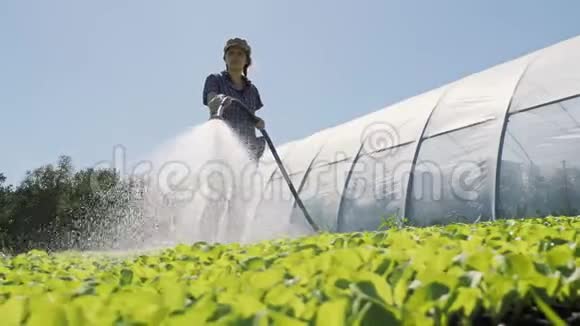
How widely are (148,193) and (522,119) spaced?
5.72 metres

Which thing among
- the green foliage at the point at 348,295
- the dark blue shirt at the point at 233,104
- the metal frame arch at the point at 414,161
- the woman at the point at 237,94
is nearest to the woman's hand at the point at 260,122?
the woman at the point at 237,94

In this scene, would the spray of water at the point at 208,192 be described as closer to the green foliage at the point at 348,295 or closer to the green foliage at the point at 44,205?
the green foliage at the point at 348,295

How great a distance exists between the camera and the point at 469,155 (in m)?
8.20

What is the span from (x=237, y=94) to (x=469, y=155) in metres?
3.77

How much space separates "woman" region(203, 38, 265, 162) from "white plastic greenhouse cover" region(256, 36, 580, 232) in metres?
2.18

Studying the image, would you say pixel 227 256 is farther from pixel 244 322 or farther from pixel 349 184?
pixel 349 184

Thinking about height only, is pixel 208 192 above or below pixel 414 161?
below

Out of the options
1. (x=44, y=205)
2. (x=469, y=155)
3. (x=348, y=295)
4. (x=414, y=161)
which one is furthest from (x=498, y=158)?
(x=44, y=205)

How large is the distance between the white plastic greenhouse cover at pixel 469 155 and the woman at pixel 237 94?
2183mm

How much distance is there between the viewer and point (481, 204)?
7.64 metres

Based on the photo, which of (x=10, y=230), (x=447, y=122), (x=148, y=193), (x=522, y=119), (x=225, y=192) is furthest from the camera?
(x=10, y=230)

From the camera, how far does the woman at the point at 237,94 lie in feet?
21.2

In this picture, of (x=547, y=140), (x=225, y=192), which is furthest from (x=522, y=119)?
(x=225, y=192)

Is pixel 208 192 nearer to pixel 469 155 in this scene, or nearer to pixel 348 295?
pixel 469 155
